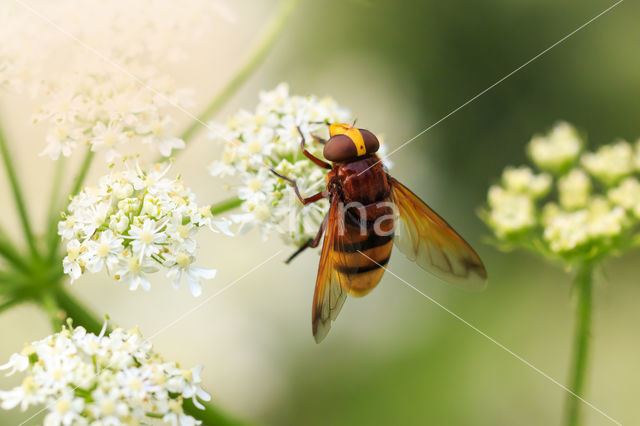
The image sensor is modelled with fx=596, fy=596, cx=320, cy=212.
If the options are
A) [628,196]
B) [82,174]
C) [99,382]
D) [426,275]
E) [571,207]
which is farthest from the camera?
[426,275]

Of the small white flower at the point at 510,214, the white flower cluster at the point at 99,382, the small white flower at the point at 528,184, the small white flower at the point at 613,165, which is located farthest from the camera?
the small white flower at the point at 528,184

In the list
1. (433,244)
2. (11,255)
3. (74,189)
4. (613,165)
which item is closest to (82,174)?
(74,189)

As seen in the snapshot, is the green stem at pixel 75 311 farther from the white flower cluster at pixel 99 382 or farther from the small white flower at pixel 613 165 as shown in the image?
the small white flower at pixel 613 165

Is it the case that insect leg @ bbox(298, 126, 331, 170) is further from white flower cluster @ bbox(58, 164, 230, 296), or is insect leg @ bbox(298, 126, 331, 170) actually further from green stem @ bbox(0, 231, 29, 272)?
green stem @ bbox(0, 231, 29, 272)

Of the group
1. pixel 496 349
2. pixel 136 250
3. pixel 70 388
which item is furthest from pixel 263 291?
pixel 70 388

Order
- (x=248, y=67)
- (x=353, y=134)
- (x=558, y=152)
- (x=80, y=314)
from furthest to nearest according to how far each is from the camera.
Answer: (x=558, y=152) → (x=248, y=67) → (x=353, y=134) → (x=80, y=314)

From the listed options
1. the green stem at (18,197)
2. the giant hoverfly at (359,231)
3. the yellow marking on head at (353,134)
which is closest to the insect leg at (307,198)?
the giant hoverfly at (359,231)

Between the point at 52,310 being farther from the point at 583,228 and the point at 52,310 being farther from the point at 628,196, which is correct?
the point at 628,196
